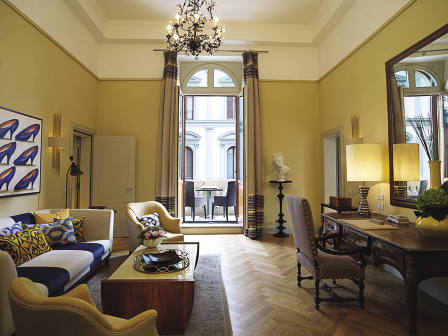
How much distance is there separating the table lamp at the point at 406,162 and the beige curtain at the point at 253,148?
8.96ft

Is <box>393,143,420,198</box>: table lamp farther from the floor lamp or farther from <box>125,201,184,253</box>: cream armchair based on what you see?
the floor lamp

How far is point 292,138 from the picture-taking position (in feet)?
18.6

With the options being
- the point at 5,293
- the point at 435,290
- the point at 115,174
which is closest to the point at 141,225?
the point at 5,293

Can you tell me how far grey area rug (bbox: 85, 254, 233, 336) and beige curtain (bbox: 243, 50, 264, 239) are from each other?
66.3 inches

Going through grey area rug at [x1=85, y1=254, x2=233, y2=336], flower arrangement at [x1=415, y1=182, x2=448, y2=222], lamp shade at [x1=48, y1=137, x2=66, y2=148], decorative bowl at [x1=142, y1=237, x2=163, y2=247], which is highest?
lamp shade at [x1=48, y1=137, x2=66, y2=148]

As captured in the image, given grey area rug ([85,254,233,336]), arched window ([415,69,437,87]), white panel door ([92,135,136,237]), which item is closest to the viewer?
grey area rug ([85,254,233,336])

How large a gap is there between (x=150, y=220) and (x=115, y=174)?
6.58ft

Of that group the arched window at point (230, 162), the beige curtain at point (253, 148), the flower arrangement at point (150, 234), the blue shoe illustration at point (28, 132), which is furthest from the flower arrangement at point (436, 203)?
the arched window at point (230, 162)

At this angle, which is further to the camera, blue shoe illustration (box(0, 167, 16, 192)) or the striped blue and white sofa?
blue shoe illustration (box(0, 167, 16, 192))

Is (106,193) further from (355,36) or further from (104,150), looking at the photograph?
(355,36)

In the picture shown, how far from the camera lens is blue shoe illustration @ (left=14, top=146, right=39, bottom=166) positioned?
314 cm

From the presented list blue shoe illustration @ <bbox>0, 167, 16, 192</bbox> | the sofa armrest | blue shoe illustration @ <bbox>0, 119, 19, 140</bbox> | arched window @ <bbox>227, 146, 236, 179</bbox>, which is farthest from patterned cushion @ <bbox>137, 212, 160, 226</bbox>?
arched window @ <bbox>227, 146, 236, 179</bbox>

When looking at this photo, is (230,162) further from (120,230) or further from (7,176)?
(7,176)

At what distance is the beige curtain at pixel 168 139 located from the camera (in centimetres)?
535
